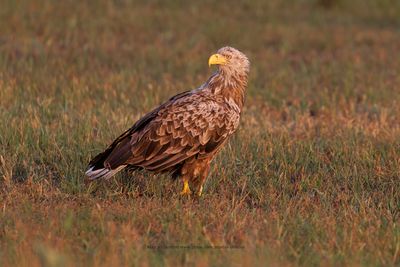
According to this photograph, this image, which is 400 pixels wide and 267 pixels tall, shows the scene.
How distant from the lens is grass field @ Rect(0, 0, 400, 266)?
228 inches

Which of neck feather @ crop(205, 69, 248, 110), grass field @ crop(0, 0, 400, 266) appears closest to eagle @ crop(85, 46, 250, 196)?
neck feather @ crop(205, 69, 248, 110)

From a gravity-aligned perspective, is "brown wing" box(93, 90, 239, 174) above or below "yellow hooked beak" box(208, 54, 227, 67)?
below

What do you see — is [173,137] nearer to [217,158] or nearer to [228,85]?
[228,85]

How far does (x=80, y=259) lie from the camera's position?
541 cm

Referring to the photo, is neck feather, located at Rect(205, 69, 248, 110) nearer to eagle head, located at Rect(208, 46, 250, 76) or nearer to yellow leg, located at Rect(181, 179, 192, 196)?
eagle head, located at Rect(208, 46, 250, 76)

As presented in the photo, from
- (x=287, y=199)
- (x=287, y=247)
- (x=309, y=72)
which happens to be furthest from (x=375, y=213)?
(x=309, y=72)

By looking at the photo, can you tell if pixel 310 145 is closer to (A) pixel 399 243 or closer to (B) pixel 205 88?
(B) pixel 205 88

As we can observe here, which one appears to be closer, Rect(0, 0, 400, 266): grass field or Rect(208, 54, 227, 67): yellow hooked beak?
Rect(0, 0, 400, 266): grass field

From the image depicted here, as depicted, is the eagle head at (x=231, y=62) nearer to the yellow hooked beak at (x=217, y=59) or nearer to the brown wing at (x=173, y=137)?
the yellow hooked beak at (x=217, y=59)

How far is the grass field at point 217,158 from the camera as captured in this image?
579 centimetres

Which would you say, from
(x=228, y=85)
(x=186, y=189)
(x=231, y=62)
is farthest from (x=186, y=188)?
(x=231, y=62)

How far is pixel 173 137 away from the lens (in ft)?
24.6

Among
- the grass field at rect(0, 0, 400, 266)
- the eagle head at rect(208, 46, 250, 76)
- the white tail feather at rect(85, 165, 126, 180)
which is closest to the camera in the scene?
the grass field at rect(0, 0, 400, 266)

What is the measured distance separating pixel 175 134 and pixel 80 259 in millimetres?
2300
